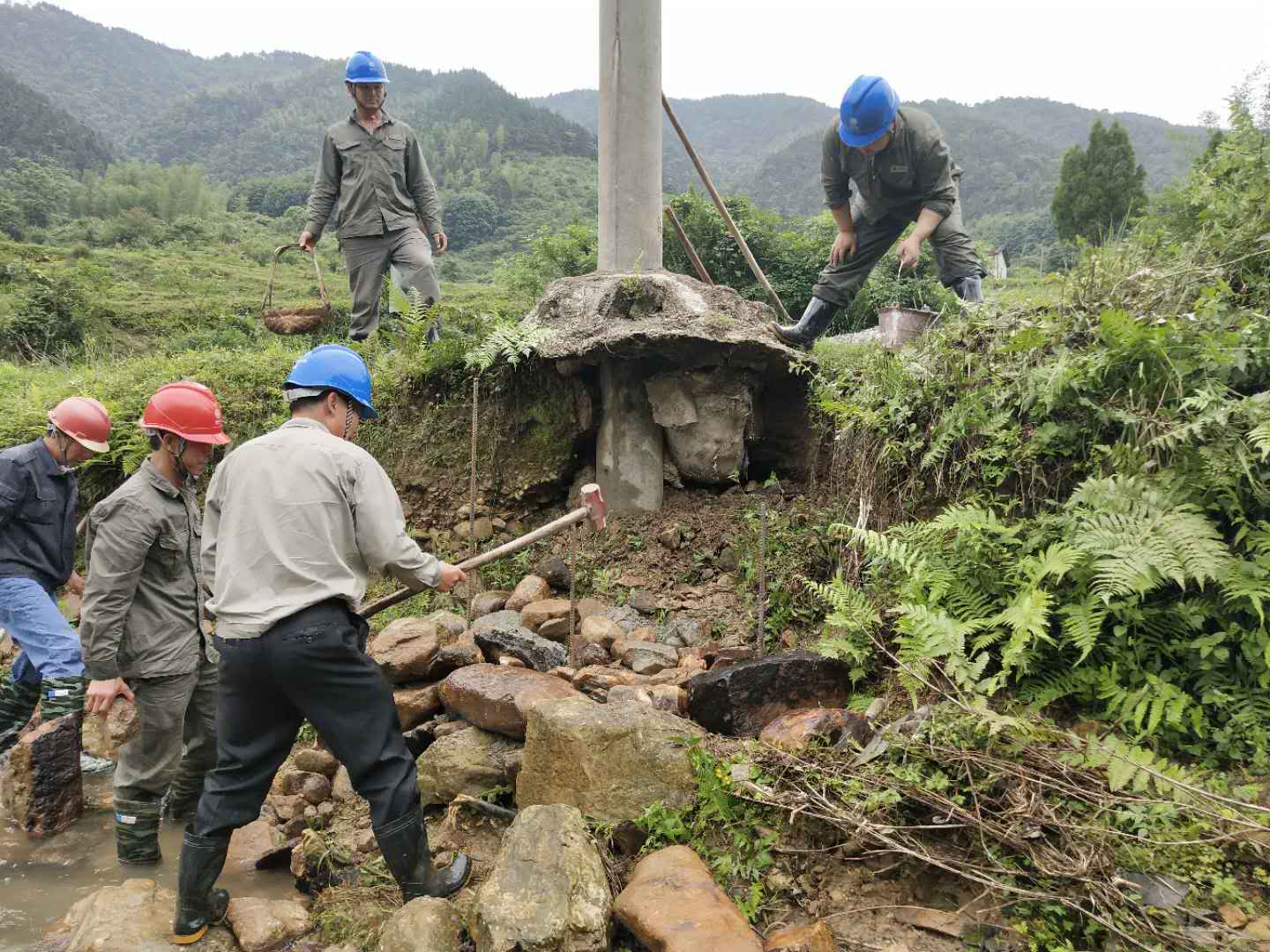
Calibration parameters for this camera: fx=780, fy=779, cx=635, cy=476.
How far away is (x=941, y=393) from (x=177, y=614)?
3961 millimetres

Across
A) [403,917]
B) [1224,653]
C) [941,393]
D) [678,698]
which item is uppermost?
[941,393]

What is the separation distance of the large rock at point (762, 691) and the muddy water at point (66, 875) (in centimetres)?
202

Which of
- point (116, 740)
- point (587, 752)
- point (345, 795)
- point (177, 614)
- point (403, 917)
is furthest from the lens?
point (116, 740)

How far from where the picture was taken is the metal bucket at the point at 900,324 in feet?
18.2

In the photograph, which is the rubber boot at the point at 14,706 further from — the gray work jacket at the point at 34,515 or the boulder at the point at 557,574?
the boulder at the point at 557,574

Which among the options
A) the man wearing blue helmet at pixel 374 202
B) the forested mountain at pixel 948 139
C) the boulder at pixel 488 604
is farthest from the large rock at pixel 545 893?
the forested mountain at pixel 948 139

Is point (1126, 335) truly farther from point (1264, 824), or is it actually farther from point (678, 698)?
point (678, 698)

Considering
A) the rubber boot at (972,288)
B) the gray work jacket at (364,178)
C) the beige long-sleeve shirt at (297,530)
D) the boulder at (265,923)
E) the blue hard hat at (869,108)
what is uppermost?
the blue hard hat at (869,108)

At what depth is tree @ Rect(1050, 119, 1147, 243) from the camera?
24.3 meters

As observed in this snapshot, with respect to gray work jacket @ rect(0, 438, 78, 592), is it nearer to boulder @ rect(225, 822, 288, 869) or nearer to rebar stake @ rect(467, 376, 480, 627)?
boulder @ rect(225, 822, 288, 869)

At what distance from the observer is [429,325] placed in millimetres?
6297

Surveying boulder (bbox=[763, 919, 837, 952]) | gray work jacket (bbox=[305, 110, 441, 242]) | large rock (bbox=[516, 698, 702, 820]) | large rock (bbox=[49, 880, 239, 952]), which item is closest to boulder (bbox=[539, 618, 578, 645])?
large rock (bbox=[516, 698, 702, 820])

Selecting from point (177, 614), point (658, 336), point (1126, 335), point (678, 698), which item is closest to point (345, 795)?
point (177, 614)

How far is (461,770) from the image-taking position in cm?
365
